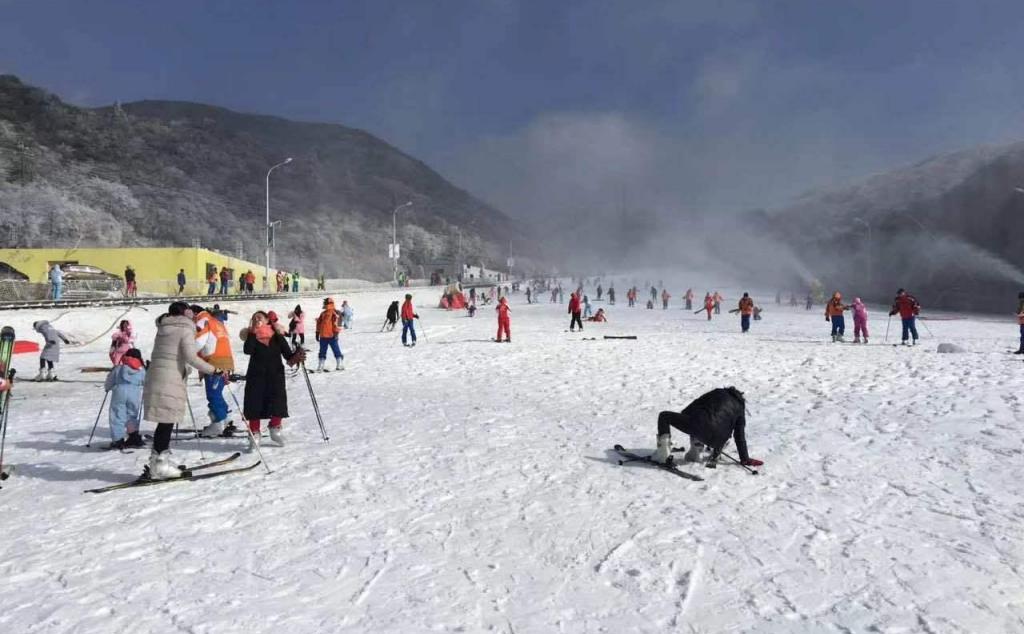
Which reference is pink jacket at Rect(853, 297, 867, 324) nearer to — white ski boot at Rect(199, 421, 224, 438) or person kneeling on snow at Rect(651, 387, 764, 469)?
person kneeling on snow at Rect(651, 387, 764, 469)

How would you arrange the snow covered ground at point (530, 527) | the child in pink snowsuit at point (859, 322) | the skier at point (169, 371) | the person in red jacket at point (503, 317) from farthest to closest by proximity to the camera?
the person in red jacket at point (503, 317)
the child in pink snowsuit at point (859, 322)
the skier at point (169, 371)
the snow covered ground at point (530, 527)

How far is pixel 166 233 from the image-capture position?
298 feet

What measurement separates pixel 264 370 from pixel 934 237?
95887 mm

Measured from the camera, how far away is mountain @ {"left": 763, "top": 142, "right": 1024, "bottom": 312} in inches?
2379

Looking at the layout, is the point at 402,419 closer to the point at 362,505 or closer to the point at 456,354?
the point at 362,505

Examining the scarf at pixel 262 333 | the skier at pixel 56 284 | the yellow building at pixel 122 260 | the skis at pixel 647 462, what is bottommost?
the skis at pixel 647 462

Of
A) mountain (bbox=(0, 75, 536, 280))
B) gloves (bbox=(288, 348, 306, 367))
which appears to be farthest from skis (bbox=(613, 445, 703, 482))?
mountain (bbox=(0, 75, 536, 280))

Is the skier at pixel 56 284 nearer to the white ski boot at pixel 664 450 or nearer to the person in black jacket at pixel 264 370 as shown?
the person in black jacket at pixel 264 370

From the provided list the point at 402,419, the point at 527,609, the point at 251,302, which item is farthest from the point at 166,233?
the point at 527,609

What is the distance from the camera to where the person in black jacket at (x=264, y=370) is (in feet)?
23.7

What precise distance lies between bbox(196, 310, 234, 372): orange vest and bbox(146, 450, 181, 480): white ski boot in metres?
1.18

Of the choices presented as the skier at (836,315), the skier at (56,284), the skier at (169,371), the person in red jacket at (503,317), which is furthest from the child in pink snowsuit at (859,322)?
the skier at (56,284)

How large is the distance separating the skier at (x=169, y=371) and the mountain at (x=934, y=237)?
56.7m

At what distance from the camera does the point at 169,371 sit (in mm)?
5949
